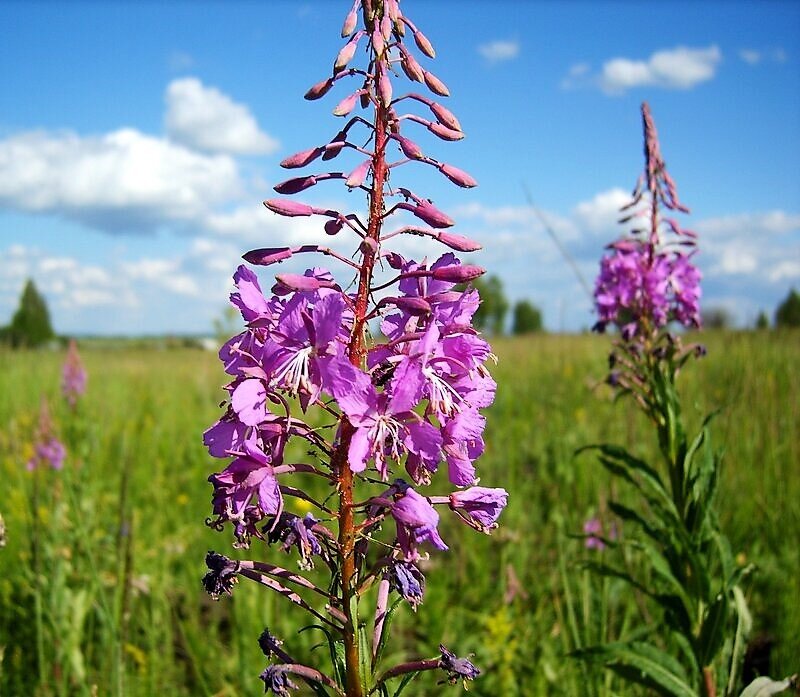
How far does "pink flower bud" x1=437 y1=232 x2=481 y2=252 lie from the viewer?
61.3 inches

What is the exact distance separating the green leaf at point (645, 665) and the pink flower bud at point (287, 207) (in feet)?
6.08

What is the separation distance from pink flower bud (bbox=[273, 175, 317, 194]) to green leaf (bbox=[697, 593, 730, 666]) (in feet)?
6.72

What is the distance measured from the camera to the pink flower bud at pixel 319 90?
1.61 meters

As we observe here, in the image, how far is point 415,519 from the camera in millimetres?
1415

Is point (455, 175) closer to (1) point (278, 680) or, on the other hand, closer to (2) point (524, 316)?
(1) point (278, 680)

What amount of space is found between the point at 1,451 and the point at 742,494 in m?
6.71

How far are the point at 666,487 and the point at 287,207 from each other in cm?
212

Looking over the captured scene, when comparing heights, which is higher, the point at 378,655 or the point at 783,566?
the point at 378,655

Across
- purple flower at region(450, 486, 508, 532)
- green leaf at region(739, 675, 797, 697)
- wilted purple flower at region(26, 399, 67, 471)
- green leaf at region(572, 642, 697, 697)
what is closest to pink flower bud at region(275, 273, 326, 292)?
purple flower at region(450, 486, 508, 532)

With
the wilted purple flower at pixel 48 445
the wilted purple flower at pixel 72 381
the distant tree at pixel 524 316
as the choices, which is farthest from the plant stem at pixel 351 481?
the distant tree at pixel 524 316

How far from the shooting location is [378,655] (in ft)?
5.10

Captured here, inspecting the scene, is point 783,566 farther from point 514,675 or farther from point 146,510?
point 146,510

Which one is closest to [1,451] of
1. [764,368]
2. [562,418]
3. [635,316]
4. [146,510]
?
[146,510]

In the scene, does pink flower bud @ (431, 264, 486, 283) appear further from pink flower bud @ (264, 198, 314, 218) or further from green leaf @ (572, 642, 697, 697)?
green leaf @ (572, 642, 697, 697)
